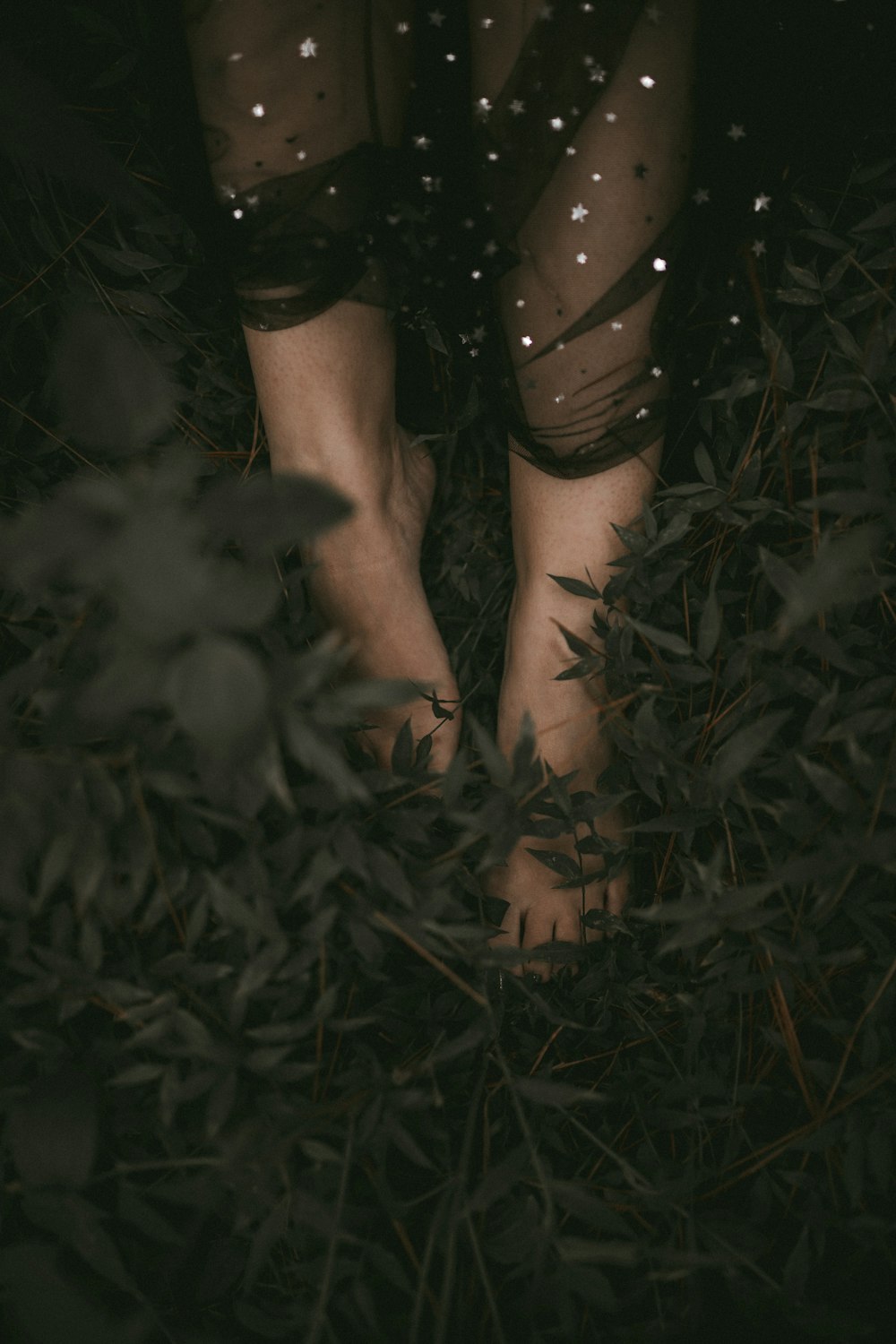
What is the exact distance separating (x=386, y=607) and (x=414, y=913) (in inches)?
16.1

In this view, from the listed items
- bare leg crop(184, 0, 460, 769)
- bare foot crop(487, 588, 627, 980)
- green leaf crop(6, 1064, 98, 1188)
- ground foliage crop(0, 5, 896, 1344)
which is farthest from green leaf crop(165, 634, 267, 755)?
bare foot crop(487, 588, 627, 980)

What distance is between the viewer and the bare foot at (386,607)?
0.89 meters

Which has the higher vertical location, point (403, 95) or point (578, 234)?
point (403, 95)

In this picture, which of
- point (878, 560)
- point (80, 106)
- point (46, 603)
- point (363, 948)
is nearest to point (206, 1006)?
point (363, 948)

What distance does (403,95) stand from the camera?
A: 801mm

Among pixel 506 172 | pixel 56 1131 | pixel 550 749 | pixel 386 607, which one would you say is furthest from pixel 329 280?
pixel 56 1131

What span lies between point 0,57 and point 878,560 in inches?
33.1

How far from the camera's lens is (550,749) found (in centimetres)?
90

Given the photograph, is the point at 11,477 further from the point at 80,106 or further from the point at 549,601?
the point at 549,601

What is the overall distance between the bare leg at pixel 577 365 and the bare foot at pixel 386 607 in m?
0.09

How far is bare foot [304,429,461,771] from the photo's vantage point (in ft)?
2.93

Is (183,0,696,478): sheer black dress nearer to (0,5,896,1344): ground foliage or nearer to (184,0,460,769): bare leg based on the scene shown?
(184,0,460,769): bare leg

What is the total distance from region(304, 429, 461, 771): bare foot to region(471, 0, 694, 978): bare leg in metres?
0.09

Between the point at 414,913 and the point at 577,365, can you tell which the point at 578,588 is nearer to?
the point at 577,365
